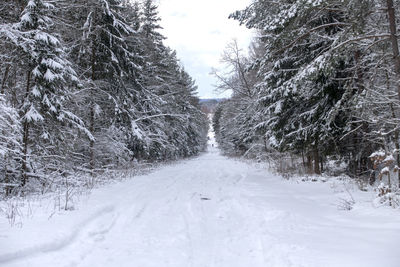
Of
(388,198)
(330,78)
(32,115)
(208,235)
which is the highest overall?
(330,78)

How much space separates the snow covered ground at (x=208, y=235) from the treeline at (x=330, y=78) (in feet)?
5.72

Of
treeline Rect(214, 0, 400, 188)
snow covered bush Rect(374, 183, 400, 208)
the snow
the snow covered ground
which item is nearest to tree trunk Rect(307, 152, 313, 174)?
treeline Rect(214, 0, 400, 188)

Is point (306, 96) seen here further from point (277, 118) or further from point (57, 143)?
point (57, 143)

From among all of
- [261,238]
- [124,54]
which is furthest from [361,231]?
[124,54]

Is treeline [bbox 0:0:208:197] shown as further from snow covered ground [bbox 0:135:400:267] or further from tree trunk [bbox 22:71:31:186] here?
snow covered ground [bbox 0:135:400:267]

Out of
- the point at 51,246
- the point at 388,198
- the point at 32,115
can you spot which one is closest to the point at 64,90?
the point at 32,115

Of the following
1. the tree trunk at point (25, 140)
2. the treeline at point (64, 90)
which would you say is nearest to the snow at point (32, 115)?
the treeline at point (64, 90)

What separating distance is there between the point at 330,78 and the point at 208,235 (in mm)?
6119

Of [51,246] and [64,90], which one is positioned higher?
[64,90]

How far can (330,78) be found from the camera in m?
7.59

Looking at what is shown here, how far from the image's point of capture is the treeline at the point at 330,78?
5754mm

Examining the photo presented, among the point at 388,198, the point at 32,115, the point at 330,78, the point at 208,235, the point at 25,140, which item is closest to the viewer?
the point at 208,235

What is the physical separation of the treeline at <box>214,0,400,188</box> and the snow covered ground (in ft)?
5.72

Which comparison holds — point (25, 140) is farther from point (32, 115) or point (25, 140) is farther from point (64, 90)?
point (64, 90)
